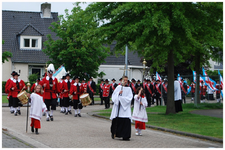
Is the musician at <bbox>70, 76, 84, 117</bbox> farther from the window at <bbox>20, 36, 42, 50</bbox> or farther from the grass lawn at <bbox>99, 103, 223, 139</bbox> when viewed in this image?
the window at <bbox>20, 36, 42, 50</bbox>

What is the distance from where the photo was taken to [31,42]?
43906mm

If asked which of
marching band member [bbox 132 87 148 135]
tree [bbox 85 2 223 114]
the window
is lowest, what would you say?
marching band member [bbox 132 87 148 135]

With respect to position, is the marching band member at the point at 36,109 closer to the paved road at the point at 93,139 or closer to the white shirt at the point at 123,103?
the paved road at the point at 93,139

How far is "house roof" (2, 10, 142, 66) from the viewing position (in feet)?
140

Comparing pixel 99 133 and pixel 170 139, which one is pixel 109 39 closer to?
pixel 99 133

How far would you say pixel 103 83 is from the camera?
2669 cm

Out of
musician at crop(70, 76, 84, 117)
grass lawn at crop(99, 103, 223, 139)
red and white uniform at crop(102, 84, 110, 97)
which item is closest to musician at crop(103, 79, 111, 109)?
red and white uniform at crop(102, 84, 110, 97)

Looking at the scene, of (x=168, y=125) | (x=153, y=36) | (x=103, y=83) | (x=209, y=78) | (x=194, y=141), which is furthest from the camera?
(x=103, y=83)

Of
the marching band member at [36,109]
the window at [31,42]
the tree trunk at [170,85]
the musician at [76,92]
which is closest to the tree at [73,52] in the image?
the window at [31,42]

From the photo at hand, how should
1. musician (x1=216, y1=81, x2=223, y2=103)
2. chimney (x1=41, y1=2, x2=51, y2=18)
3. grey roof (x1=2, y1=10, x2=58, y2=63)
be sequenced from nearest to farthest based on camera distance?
musician (x1=216, y1=81, x2=223, y2=103)
grey roof (x1=2, y1=10, x2=58, y2=63)
chimney (x1=41, y1=2, x2=51, y2=18)

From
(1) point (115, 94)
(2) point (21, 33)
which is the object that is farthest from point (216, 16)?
(2) point (21, 33)

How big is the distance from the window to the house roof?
1.54ft

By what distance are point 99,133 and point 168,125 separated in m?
3.17

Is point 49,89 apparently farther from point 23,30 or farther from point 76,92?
point 23,30
